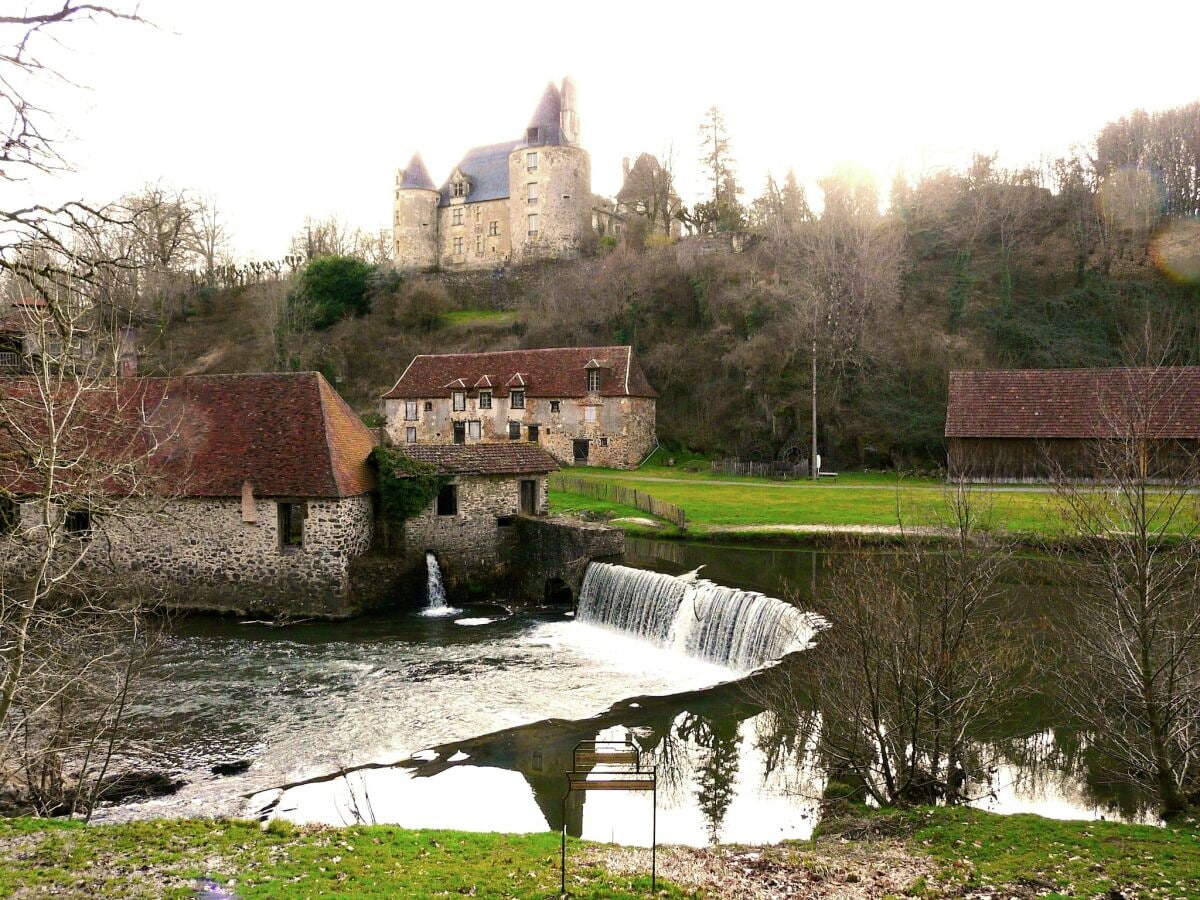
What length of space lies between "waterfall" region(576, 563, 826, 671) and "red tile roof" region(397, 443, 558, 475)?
4.46m

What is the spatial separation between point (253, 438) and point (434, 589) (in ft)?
21.1

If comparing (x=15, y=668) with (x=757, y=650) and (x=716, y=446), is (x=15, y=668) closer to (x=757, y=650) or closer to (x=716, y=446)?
(x=757, y=650)

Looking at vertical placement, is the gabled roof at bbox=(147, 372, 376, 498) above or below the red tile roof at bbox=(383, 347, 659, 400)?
below

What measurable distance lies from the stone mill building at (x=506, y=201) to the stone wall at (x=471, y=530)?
42809mm

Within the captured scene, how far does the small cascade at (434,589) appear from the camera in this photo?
2464cm

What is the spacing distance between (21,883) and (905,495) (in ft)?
97.2

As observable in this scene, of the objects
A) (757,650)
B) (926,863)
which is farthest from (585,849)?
(757,650)

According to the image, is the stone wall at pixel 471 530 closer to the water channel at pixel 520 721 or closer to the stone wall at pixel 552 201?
the water channel at pixel 520 721

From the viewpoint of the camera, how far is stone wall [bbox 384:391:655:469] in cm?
4659

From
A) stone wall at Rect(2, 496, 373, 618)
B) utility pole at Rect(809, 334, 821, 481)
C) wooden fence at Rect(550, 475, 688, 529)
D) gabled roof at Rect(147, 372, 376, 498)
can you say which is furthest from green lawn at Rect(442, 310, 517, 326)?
stone wall at Rect(2, 496, 373, 618)

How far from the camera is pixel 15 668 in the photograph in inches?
286

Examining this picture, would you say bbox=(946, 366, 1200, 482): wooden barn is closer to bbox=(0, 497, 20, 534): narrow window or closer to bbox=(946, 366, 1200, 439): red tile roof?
bbox=(946, 366, 1200, 439): red tile roof

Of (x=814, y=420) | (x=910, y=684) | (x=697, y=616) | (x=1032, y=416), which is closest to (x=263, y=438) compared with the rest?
(x=697, y=616)

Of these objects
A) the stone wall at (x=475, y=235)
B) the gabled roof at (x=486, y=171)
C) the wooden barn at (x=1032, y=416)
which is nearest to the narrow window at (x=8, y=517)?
the wooden barn at (x=1032, y=416)
